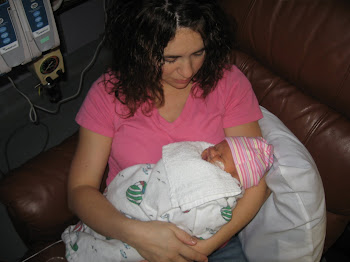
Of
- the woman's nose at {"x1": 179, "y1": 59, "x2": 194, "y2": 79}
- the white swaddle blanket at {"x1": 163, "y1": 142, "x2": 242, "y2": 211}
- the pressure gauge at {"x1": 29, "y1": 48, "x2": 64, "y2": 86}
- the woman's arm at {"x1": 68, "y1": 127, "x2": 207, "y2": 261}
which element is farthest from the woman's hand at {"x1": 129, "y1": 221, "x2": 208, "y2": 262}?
the pressure gauge at {"x1": 29, "y1": 48, "x2": 64, "y2": 86}

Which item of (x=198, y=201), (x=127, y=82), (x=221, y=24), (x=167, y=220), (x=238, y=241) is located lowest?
(x=238, y=241)

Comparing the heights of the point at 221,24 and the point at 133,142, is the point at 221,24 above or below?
above

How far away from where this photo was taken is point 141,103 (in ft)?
3.75

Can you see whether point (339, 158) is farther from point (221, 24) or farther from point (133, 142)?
point (133, 142)

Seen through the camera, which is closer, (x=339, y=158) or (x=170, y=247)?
(x=170, y=247)

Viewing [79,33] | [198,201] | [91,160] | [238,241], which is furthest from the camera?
[79,33]

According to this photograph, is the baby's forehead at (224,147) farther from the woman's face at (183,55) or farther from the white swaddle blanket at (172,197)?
the woman's face at (183,55)

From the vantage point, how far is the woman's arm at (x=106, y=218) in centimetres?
97

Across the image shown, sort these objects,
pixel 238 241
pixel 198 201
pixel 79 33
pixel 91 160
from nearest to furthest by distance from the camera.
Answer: pixel 198 201 < pixel 91 160 < pixel 238 241 < pixel 79 33

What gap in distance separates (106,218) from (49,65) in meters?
0.97

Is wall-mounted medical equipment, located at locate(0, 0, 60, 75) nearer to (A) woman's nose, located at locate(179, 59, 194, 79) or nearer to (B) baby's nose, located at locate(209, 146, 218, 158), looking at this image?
(A) woman's nose, located at locate(179, 59, 194, 79)

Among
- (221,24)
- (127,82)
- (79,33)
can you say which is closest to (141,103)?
(127,82)

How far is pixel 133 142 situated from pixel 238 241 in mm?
666

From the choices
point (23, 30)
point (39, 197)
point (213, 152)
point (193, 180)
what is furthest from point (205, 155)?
point (23, 30)
